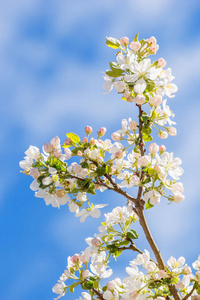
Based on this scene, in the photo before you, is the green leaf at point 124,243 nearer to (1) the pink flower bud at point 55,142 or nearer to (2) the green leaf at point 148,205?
(2) the green leaf at point 148,205

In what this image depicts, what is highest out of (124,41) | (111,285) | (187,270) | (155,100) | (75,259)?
(124,41)

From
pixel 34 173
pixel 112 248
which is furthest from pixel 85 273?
pixel 34 173

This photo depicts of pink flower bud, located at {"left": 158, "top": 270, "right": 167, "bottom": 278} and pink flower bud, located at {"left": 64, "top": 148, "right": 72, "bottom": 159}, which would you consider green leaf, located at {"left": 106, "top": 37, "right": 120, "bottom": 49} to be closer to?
pink flower bud, located at {"left": 64, "top": 148, "right": 72, "bottom": 159}

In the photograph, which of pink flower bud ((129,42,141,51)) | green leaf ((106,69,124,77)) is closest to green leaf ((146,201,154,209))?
green leaf ((106,69,124,77))

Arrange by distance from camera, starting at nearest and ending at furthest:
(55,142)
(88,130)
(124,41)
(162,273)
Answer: (162,273)
(55,142)
(88,130)
(124,41)

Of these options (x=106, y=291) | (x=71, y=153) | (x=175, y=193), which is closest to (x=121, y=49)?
(x=71, y=153)

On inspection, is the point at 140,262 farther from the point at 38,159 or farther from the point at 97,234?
the point at 38,159

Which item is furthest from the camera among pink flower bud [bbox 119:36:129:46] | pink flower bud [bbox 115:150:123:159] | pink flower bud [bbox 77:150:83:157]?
pink flower bud [bbox 119:36:129:46]

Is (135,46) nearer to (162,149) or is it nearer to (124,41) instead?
(124,41)
